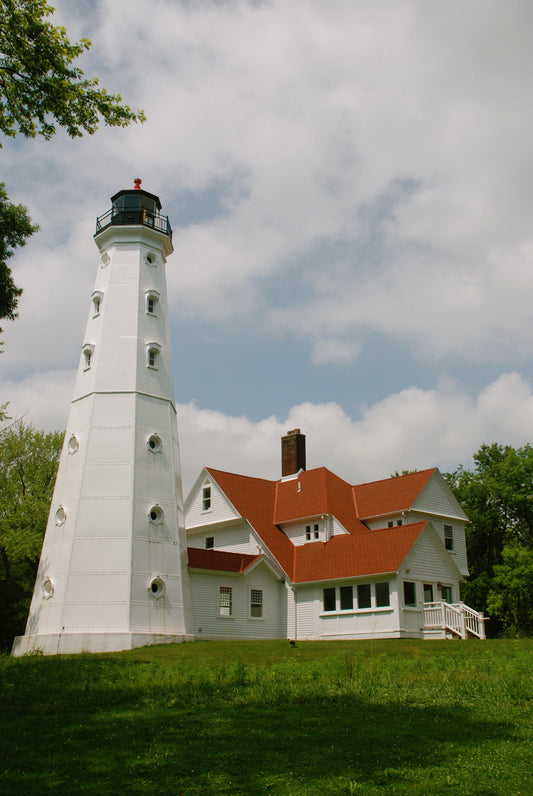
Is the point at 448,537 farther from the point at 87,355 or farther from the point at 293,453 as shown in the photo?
the point at 87,355

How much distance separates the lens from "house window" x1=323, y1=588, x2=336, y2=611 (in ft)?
95.1

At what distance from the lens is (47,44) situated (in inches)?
484

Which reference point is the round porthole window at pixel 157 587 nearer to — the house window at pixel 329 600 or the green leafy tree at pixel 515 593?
the house window at pixel 329 600

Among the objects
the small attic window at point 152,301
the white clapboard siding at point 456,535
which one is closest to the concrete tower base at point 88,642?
the small attic window at point 152,301

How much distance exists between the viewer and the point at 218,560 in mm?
29047

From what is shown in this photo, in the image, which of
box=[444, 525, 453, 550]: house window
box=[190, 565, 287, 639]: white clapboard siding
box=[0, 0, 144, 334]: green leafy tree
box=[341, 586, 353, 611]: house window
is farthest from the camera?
box=[444, 525, 453, 550]: house window

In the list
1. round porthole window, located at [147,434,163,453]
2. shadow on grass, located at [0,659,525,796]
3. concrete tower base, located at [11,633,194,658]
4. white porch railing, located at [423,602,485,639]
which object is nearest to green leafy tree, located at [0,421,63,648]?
concrete tower base, located at [11,633,194,658]

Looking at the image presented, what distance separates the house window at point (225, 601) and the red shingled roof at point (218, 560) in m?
Answer: 0.92

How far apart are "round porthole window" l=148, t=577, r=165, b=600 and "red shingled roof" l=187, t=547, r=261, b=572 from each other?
7.55ft

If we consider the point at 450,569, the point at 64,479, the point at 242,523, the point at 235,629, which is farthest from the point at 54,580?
the point at 450,569

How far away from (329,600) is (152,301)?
15087 mm

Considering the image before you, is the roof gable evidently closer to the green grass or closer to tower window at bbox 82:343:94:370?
the green grass

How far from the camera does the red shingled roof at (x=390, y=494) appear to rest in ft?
110

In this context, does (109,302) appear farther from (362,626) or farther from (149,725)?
(149,725)
